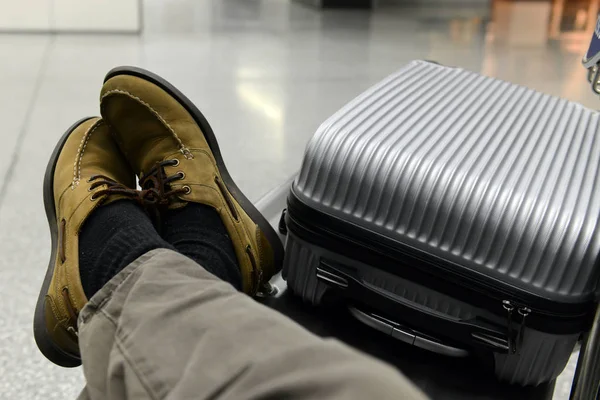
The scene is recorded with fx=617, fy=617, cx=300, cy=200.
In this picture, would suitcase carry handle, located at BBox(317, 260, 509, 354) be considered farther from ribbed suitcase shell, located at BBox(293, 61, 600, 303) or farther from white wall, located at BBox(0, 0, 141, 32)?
white wall, located at BBox(0, 0, 141, 32)

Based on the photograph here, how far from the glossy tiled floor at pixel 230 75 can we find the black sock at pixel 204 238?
371mm

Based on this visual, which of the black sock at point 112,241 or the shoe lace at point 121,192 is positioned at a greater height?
the shoe lace at point 121,192

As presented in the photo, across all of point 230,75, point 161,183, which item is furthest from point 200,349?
point 230,75

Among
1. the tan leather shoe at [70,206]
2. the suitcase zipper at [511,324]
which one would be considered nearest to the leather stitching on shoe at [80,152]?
the tan leather shoe at [70,206]

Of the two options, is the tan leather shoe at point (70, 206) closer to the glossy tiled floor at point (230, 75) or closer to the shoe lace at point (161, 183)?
the shoe lace at point (161, 183)

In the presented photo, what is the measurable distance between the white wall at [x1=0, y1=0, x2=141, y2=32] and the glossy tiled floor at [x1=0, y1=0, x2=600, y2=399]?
9 centimetres

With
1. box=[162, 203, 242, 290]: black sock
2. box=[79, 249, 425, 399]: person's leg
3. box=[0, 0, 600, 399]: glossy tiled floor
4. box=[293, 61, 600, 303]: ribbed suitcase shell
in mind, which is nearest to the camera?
box=[79, 249, 425, 399]: person's leg

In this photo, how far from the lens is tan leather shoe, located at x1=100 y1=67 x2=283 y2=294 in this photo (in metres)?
0.68

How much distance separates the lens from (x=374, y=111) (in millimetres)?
640

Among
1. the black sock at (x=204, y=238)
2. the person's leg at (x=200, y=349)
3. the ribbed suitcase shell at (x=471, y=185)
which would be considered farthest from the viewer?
the black sock at (x=204, y=238)

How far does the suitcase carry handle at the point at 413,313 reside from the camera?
554 millimetres

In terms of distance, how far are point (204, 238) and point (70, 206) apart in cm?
16

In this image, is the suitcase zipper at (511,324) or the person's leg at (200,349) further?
the suitcase zipper at (511,324)

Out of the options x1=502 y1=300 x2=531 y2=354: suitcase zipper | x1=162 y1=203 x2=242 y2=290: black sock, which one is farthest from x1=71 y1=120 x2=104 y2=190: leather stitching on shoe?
x1=502 y1=300 x2=531 y2=354: suitcase zipper
